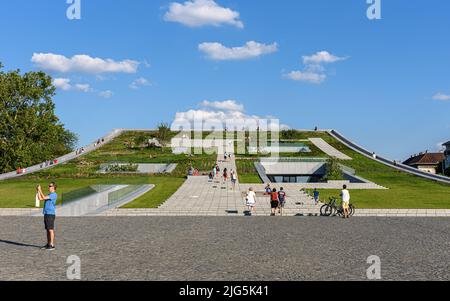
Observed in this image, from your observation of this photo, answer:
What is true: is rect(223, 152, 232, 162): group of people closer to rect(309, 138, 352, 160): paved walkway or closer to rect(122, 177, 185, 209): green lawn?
rect(309, 138, 352, 160): paved walkway

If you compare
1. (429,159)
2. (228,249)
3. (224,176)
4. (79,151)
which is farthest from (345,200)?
(429,159)

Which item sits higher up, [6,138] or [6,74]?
[6,74]

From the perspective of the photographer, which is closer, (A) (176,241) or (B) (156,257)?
(B) (156,257)

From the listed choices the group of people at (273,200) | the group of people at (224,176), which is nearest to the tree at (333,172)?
the group of people at (224,176)

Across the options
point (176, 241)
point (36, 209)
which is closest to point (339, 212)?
point (176, 241)

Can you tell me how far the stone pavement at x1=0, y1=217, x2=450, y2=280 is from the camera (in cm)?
1054

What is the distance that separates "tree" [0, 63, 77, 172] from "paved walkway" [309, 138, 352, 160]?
42.0m

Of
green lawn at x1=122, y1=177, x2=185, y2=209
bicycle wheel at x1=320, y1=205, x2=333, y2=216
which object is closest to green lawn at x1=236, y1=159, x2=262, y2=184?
green lawn at x1=122, y1=177, x2=185, y2=209

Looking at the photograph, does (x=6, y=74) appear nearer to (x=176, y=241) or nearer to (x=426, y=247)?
(x=176, y=241)

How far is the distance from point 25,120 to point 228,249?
59.0m

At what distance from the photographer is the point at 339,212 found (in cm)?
2456

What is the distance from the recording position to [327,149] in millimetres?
79438
